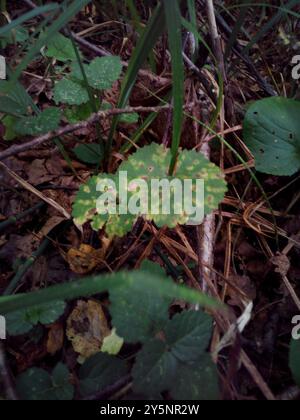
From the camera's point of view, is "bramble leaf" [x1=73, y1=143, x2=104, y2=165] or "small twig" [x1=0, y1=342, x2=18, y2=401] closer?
"small twig" [x1=0, y1=342, x2=18, y2=401]

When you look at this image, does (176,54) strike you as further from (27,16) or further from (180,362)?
(180,362)

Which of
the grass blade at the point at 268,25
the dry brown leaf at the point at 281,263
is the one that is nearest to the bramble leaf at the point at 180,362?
the dry brown leaf at the point at 281,263

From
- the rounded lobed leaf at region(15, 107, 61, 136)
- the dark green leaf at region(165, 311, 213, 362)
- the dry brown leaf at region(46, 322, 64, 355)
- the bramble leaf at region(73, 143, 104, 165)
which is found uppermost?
the rounded lobed leaf at region(15, 107, 61, 136)

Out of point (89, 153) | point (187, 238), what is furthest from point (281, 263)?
point (89, 153)

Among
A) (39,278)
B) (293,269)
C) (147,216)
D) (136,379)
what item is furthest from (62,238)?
(293,269)

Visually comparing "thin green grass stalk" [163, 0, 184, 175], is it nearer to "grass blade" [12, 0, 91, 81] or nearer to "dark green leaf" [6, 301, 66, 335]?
"grass blade" [12, 0, 91, 81]

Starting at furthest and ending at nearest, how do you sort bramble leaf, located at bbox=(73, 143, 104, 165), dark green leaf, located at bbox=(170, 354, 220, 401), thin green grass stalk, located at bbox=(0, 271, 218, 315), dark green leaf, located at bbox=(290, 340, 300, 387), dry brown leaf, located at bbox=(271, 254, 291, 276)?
bramble leaf, located at bbox=(73, 143, 104, 165) < dry brown leaf, located at bbox=(271, 254, 291, 276) < dark green leaf, located at bbox=(290, 340, 300, 387) < dark green leaf, located at bbox=(170, 354, 220, 401) < thin green grass stalk, located at bbox=(0, 271, 218, 315)

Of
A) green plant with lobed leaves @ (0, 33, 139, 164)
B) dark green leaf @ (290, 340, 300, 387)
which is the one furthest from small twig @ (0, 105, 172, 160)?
dark green leaf @ (290, 340, 300, 387)

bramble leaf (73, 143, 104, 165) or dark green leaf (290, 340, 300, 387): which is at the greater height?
bramble leaf (73, 143, 104, 165)
